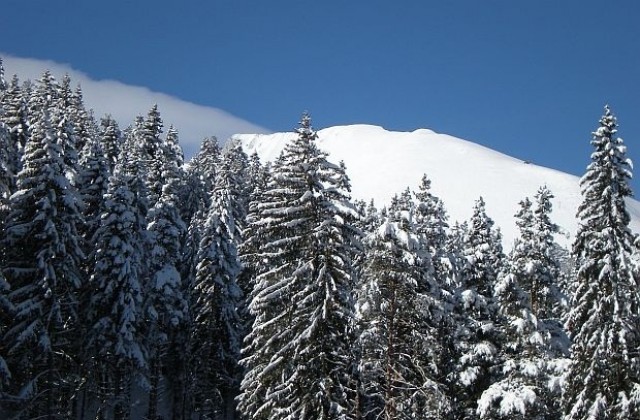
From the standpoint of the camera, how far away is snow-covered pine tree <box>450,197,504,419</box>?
3350 cm

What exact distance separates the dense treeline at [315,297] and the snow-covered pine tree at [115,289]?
3.9 inches

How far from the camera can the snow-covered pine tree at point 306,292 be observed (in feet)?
74.1

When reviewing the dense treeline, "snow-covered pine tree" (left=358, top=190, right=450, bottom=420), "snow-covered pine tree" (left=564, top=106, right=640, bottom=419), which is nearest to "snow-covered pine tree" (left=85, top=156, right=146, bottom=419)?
the dense treeline

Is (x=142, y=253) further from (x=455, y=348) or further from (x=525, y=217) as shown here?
(x=525, y=217)

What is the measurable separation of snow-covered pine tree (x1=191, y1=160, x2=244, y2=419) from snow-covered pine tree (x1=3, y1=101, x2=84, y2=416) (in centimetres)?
1149

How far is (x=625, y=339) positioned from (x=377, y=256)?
11437 mm

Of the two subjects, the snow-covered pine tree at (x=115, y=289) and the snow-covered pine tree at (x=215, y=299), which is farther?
the snow-covered pine tree at (x=215, y=299)

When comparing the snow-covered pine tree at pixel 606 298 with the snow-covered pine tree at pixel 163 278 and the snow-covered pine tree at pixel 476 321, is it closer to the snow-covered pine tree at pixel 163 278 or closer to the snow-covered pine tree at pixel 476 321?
the snow-covered pine tree at pixel 476 321

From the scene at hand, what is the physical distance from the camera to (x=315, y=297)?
23062 mm

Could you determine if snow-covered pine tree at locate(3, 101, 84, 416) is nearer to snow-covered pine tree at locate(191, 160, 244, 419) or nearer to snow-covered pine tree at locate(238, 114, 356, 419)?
snow-covered pine tree at locate(238, 114, 356, 419)

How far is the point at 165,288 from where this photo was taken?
38.4m

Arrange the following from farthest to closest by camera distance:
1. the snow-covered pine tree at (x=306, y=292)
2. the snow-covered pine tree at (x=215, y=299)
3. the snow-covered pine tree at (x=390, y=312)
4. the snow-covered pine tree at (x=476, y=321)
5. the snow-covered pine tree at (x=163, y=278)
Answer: the snow-covered pine tree at (x=215, y=299), the snow-covered pine tree at (x=163, y=278), the snow-covered pine tree at (x=476, y=321), the snow-covered pine tree at (x=306, y=292), the snow-covered pine tree at (x=390, y=312)

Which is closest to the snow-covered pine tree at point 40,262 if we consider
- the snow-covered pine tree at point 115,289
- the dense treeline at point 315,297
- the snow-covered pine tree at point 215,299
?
the dense treeline at point 315,297

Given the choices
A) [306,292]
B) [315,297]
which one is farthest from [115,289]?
[315,297]
